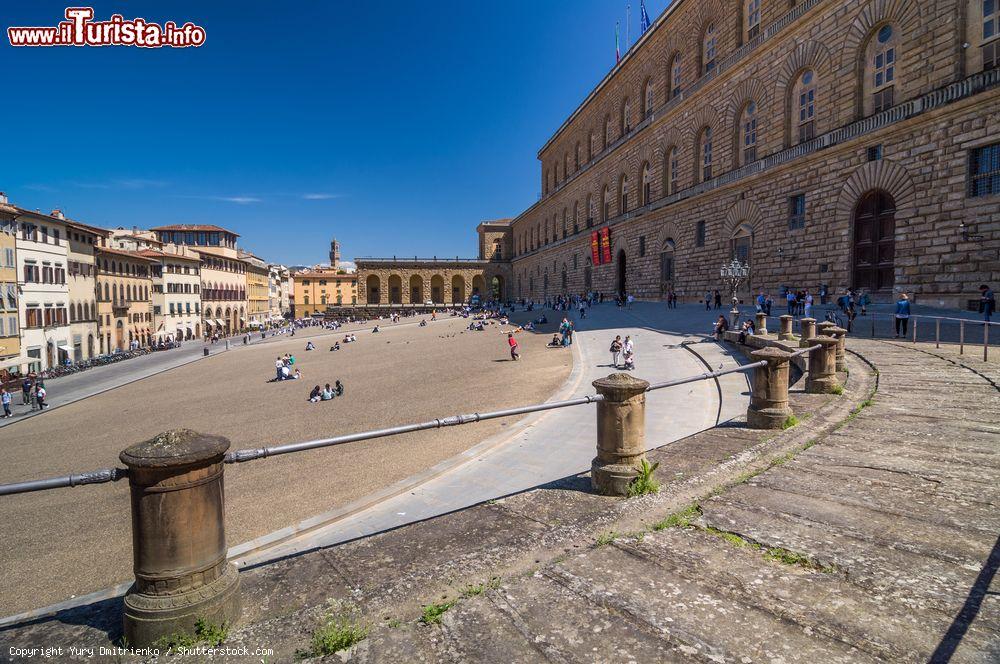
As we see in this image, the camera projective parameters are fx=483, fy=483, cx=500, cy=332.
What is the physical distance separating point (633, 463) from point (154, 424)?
17.7 m

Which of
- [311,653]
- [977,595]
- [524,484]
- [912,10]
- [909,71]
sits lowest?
[524,484]

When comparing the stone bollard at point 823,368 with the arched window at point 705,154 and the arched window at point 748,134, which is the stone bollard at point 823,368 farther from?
the arched window at point 705,154

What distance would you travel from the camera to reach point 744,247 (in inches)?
994

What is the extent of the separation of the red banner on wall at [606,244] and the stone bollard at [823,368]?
35120 millimetres

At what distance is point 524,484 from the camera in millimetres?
7375

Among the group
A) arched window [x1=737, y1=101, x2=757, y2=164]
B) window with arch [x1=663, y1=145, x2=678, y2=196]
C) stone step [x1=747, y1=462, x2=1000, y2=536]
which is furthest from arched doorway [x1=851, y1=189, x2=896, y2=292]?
stone step [x1=747, y1=462, x2=1000, y2=536]

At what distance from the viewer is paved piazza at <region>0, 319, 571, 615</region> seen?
7.54 metres

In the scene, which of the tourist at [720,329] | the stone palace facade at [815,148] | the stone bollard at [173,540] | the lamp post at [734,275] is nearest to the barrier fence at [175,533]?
the stone bollard at [173,540]

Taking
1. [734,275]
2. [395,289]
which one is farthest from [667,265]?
[395,289]

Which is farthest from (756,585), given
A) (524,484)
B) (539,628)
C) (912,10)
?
(912,10)

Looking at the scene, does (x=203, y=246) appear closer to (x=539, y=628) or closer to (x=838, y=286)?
(x=838, y=286)

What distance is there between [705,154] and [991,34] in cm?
1439

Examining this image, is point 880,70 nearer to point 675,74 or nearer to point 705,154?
point 705,154

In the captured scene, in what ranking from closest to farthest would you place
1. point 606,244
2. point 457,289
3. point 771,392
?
point 771,392 < point 606,244 < point 457,289
